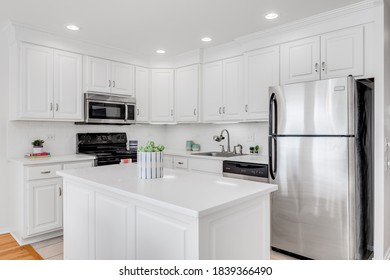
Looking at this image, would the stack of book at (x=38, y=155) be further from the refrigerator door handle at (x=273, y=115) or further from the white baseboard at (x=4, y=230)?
the refrigerator door handle at (x=273, y=115)

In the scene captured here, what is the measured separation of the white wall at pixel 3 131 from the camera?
330 cm

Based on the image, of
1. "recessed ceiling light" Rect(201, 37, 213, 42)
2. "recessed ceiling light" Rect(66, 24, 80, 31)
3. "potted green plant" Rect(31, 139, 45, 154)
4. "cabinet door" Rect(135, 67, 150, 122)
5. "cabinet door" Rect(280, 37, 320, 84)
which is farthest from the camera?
"cabinet door" Rect(135, 67, 150, 122)

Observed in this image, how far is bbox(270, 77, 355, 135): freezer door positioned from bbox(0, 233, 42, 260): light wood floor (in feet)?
9.03

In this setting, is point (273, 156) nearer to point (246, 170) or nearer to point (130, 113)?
point (246, 170)

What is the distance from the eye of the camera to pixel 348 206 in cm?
230

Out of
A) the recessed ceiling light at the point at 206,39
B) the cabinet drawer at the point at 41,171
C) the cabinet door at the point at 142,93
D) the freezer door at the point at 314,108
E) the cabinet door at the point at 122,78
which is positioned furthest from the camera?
the cabinet door at the point at 142,93

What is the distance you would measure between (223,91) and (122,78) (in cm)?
152

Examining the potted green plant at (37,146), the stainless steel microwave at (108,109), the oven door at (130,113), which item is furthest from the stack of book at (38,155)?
the oven door at (130,113)

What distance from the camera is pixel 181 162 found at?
397 centimetres

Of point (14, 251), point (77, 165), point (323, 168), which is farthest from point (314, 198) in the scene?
point (14, 251)

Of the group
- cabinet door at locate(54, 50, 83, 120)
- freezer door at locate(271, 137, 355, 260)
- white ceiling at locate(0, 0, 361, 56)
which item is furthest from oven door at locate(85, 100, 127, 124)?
freezer door at locate(271, 137, 355, 260)

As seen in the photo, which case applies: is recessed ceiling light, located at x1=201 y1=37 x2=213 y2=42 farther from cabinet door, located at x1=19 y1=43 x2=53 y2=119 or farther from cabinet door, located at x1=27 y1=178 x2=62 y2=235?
cabinet door, located at x1=27 y1=178 x2=62 y2=235

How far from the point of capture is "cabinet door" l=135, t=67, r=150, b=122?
4.30 metres
